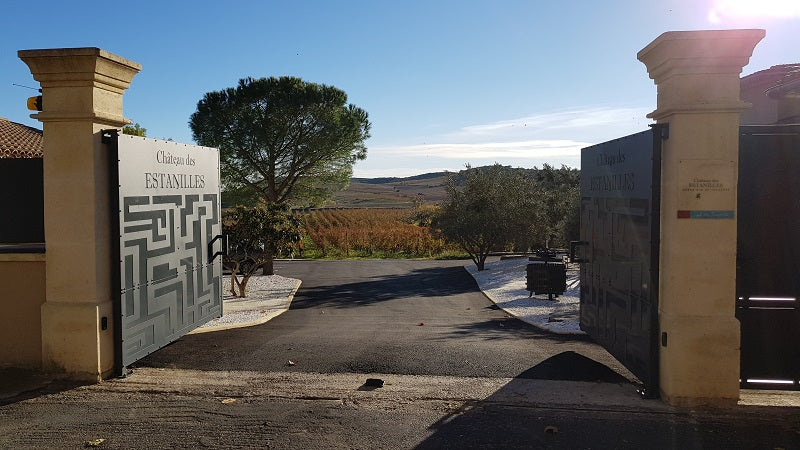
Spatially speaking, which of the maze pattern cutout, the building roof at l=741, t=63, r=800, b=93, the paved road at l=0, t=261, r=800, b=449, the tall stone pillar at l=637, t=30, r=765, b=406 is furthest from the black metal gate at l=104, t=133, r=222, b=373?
the building roof at l=741, t=63, r=800, b=93

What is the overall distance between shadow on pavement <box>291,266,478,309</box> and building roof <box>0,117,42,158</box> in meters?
7.34

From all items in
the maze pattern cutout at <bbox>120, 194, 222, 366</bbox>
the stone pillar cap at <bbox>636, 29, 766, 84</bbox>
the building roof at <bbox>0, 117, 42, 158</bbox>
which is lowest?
the maze pattern cutout at <bbox>120, 194, 222, 366</bbox>

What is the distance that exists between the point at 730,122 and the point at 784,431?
256cm

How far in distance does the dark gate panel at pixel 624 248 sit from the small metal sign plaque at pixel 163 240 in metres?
4.94

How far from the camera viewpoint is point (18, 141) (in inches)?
717

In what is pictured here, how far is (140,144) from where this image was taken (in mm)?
6980

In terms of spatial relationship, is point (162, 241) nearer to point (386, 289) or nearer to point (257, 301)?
point (257, 301)

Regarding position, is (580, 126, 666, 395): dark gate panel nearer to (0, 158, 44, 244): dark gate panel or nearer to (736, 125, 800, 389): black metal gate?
(736, 125, 800, 389): black metal gate

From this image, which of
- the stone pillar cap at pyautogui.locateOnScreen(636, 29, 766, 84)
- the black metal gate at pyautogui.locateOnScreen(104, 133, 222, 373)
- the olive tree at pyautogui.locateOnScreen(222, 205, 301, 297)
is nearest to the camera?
the stone pillar cap at pyautogui.locateOnScreen(636, 29, 766, 84)

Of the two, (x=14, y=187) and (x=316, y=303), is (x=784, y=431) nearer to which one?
(x=14, y=187)

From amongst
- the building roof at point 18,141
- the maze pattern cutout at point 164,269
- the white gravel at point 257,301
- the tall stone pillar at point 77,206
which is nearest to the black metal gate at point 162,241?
the maze pattern cutout at point 164,269

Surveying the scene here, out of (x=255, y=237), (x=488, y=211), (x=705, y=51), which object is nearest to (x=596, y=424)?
(x=705, y=51)

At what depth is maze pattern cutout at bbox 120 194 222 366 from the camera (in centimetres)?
673

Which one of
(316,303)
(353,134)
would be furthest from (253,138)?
(316,303)
